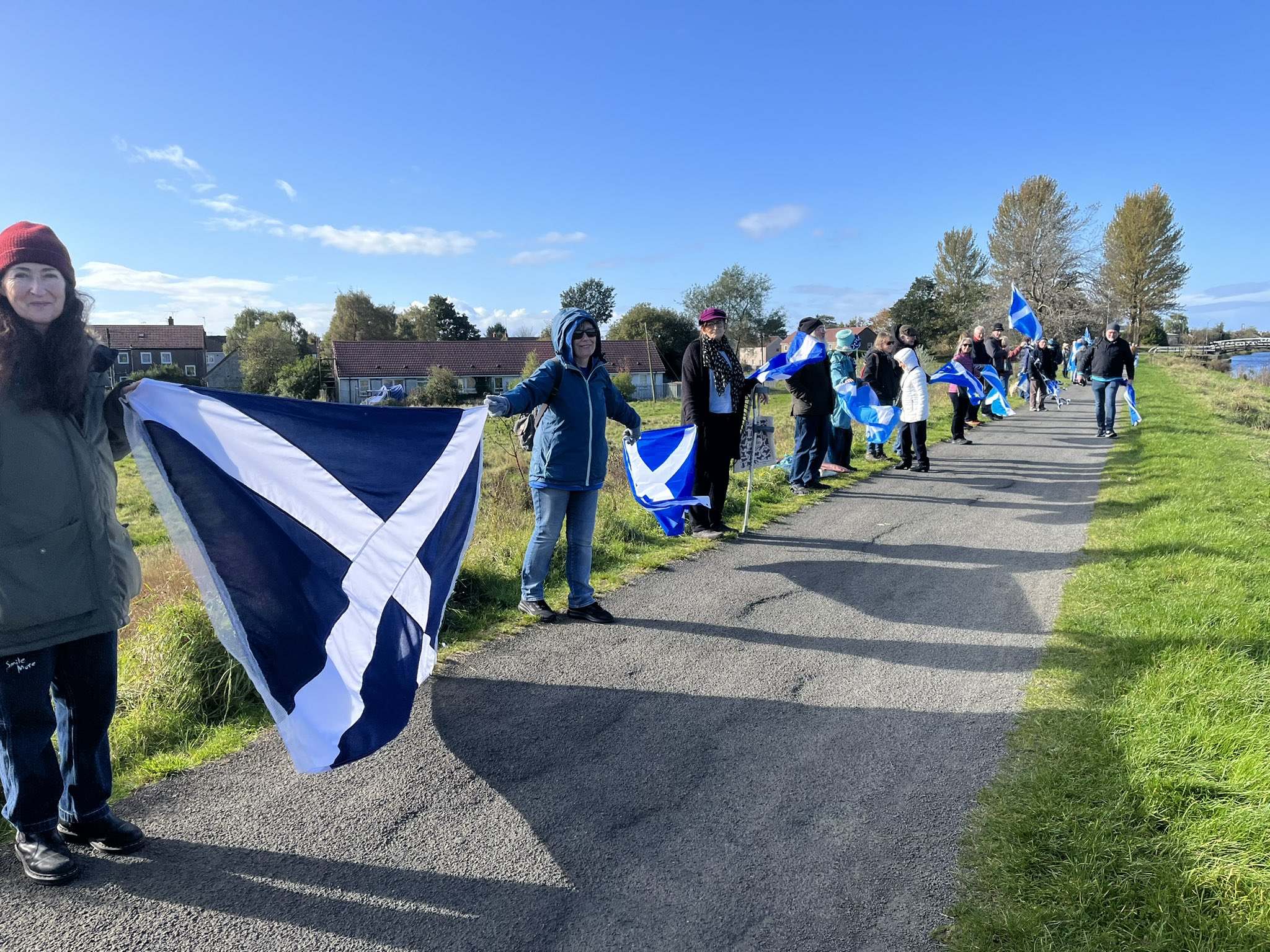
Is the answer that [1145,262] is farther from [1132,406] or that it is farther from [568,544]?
[568,544]

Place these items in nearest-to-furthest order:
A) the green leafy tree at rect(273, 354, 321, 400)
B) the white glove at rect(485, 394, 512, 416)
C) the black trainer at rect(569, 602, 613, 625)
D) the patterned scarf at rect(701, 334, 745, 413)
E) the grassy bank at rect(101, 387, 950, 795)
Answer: the grassy bank at rect(101, 387, 950, 795) < the white glove at rect(485, 394, 512, 416) < the black trainer at rect(569, 602, 613, 625) < the patterned scarf at rect(701, 334, 745, 413) < the green leafy tree at rect(273, 354, 321, 400)

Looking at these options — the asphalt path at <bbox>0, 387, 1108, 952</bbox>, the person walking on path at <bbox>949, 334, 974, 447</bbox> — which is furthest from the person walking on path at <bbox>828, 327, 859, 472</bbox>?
the asphalt path at <bbox>0, 387, 1108, 952</bbox>

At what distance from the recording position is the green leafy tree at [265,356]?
68.6 metres

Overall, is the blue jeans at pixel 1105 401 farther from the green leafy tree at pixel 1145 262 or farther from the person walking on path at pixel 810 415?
the green leafy tree at pixel 1145 262

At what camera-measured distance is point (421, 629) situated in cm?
408

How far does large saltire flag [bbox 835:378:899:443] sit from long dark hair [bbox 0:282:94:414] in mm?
10367

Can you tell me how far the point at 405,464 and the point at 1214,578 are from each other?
6.06m

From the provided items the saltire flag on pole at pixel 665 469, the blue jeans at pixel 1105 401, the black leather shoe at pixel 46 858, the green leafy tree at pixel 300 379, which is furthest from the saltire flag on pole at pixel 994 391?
the green leafy tree at pixel 300 379

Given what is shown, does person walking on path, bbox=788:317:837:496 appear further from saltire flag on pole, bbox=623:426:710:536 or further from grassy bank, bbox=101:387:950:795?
saltire flag on pole, bbox=623:426:710:536

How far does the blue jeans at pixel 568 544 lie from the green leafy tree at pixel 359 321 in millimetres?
87554

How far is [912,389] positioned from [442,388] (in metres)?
52.4

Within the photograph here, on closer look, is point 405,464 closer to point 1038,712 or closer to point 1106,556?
point 1038,712

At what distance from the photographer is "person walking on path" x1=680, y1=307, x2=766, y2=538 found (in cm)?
810

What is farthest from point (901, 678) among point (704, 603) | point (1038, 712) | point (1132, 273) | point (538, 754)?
point (1132, 273)
